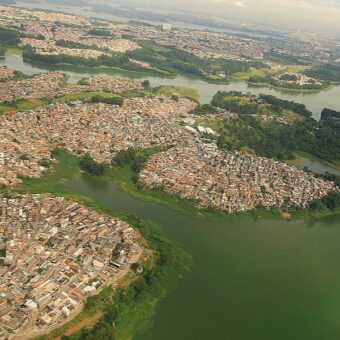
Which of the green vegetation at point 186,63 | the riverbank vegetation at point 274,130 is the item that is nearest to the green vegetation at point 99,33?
the green vegetation at point 186,63

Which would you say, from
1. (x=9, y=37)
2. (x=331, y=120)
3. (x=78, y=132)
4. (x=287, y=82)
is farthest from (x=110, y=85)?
(x=287, y=82)

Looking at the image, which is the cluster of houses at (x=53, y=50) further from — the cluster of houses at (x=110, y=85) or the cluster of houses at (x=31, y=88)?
the cluster of houses at (x=31, y=88)

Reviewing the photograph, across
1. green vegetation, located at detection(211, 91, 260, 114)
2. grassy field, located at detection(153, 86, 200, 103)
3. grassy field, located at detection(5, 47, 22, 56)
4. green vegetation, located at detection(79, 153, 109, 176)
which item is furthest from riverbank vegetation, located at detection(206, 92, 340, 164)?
grassy field, located at detection(5, 47, 22, 56)

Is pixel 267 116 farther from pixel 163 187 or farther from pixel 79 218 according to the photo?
pixel 79 218

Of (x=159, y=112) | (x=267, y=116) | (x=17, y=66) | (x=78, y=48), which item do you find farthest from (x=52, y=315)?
(x=78, y=48)

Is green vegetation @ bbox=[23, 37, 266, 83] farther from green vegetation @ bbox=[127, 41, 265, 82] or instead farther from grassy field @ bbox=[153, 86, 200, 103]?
grassy field @ bbox=[153, 86, 200, 103]
